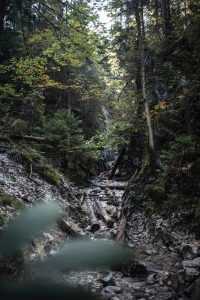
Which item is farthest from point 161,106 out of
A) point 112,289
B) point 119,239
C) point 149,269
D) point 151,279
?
point 112,289

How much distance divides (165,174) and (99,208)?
3.16 meters

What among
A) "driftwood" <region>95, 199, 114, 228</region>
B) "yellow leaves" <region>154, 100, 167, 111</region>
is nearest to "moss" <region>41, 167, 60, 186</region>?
"driftwood" <region>95, 199, 114, 228</region>

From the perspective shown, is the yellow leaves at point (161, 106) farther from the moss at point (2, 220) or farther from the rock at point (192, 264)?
the moss at point (2, 220)

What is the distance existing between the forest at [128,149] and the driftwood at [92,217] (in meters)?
0.05

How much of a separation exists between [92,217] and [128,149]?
6.68 m

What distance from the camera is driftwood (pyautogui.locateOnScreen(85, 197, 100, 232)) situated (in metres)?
9.23

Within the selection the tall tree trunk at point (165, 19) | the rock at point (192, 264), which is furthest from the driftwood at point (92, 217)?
the tall tree trunk at point (165, 19)

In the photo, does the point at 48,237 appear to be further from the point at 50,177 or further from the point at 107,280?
the point at 50,177

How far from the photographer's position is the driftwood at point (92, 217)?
923cm

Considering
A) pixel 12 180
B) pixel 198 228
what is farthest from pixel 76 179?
pixel 198 228

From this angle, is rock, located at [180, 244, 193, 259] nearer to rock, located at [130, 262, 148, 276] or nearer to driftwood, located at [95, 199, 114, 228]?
rock, located at [130, 262, 148, 276]

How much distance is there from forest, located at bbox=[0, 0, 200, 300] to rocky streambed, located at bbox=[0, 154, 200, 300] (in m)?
0.03

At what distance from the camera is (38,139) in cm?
1348

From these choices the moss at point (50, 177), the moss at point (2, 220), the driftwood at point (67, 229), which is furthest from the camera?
the moss at point (50, 177)
